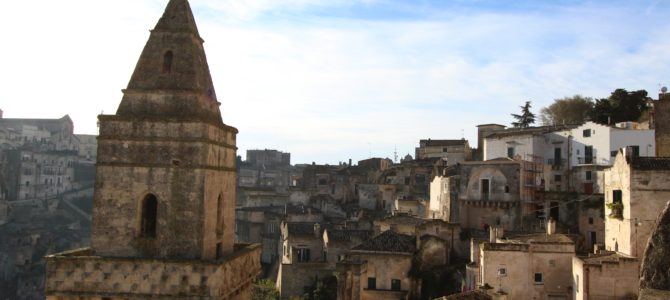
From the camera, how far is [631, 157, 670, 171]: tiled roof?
2993 centimetres

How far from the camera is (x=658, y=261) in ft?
34.8

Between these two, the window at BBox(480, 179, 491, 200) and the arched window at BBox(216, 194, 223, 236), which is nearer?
the arched window at BBox(216, 194, 223, 236)

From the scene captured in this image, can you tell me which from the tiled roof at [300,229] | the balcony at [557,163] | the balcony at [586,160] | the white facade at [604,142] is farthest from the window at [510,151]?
the tiled roof at [300,229]

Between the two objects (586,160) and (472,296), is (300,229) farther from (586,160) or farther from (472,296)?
(586,160)

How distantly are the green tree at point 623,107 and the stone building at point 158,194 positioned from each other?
51706 mm

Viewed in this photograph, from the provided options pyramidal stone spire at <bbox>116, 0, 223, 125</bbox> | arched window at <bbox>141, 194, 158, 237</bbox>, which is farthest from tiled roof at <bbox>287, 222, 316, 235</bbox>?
arched window at <bbox>141, 194, 158, 237</bbox>

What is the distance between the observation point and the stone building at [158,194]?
16375mm

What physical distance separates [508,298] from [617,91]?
119 feet

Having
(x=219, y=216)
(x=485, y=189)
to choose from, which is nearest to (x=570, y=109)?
(x=485, y=189)

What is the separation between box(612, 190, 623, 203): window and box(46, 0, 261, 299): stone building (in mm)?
22821

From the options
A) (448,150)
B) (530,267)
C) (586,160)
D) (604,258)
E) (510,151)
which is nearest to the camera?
(604,258)

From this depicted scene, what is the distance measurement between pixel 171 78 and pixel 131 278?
567 centimetres

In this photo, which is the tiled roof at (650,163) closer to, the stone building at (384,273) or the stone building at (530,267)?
the stone building at (530,267)

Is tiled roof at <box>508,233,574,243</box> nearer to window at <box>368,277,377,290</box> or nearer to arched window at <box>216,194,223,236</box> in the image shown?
window at <box>368,277,377,290</box>
